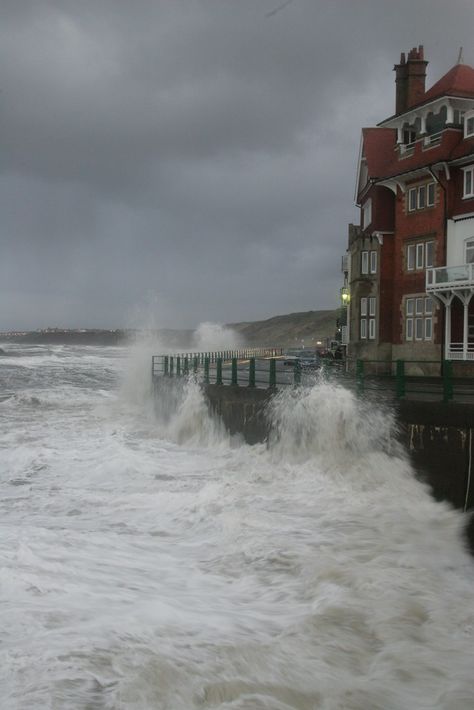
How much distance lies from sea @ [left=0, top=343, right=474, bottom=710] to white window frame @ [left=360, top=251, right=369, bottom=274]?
13848mm

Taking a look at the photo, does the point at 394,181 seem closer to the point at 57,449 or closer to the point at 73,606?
the point at 57,449

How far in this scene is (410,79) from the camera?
27125mm

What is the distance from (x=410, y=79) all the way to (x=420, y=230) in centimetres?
870

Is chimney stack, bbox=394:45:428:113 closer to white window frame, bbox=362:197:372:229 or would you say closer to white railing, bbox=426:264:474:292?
white window frame, bbox=362:197:372:229

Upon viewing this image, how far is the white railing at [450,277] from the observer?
67.5 ft

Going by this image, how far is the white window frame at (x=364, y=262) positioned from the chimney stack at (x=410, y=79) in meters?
6.67

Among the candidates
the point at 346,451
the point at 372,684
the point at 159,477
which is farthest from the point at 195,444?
the point at 372,684

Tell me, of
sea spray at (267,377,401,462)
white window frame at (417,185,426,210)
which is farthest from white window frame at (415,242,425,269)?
sea spray at (267,377,401,462)

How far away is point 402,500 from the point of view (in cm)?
1126

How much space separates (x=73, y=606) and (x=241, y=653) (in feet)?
6.30

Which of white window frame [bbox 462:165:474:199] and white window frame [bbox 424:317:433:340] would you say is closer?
white window frame [bbox 462:165:474:199]

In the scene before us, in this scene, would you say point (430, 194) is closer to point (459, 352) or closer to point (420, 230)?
point (420, 230)

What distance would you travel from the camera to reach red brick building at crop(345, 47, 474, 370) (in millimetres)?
21875

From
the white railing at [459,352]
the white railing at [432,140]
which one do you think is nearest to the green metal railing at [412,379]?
the white railing at [459,352]
